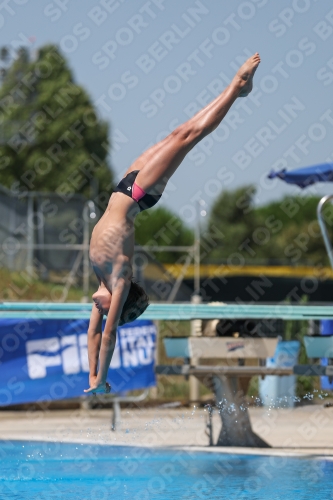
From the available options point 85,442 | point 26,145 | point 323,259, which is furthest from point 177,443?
point 323,259

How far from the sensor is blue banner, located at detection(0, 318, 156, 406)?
303 inches

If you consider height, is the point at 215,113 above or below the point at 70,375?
above

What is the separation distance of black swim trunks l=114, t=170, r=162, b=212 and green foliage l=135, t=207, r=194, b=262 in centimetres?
4471

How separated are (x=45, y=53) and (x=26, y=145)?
3.44 metres

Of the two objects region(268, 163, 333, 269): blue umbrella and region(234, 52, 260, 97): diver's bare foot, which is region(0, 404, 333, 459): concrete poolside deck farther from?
region(234, 52, 260, 97): diver's bare foot

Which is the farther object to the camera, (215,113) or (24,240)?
(24,240)

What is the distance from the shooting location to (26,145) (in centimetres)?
3158

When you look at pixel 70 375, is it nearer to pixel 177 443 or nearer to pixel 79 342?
pixel 79 342

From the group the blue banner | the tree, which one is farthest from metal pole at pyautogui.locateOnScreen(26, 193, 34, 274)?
the tree

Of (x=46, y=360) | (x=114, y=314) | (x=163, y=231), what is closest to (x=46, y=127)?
(x=46, y=360)

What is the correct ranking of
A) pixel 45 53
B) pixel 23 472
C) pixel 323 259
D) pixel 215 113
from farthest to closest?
pixel 323 259, pixel 45 53, pixel 23 472, pixel 215 113

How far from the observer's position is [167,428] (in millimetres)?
8867

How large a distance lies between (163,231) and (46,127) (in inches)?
1121

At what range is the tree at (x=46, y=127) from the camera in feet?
98.5
